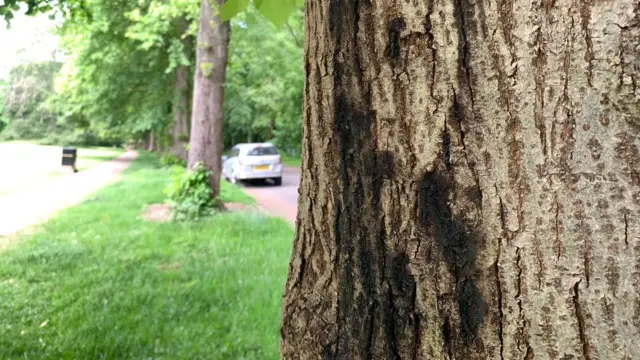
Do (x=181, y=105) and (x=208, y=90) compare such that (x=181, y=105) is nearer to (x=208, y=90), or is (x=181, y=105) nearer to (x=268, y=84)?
(x=268, y=84)

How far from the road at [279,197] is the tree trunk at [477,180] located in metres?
8.74

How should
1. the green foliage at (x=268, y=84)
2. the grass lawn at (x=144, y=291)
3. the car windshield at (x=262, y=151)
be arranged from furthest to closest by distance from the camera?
the green foliage at (x=268, y=84) < the car windshield at (x=262, y=151) < the grass lawn at (x=144, y=291)

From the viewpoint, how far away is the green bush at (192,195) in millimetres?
10359

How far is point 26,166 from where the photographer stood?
24281mm

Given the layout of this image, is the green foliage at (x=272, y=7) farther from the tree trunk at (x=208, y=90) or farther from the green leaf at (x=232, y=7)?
the tree trunk at (x=208, y=90)

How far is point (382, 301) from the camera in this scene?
3.65 ft

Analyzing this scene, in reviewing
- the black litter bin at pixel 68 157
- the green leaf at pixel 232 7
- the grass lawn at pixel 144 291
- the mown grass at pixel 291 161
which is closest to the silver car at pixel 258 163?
the black litter bin at pixel 68 157

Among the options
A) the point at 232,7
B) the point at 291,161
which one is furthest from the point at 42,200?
the point at 291,161

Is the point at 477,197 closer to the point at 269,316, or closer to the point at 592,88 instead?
the point at 592,88

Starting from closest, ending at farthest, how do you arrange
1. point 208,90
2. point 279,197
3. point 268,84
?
point 208,90 < point 279,197 < point 268,84

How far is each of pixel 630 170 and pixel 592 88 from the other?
0.46ft

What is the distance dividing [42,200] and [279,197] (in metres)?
6.32

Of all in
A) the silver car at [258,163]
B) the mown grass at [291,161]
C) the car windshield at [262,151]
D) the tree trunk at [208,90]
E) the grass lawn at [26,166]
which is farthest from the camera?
the mown grass at [291,161]

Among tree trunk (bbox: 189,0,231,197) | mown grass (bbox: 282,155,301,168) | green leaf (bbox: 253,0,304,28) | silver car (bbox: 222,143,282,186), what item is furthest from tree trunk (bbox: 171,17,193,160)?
green leaf (bbox: 253,0,304,28)
